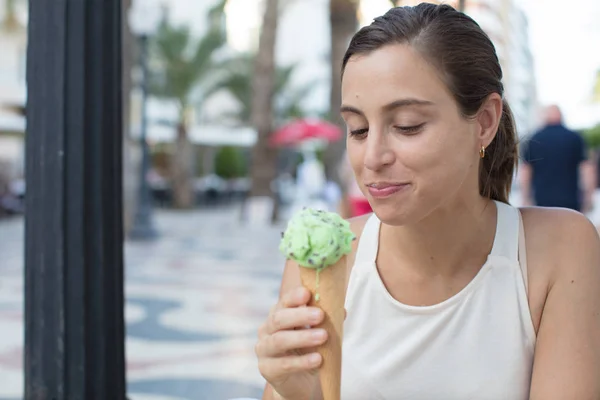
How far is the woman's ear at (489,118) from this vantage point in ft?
4.39

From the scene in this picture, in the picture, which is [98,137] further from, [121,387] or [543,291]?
[543,291]

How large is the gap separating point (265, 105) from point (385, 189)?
14313 mm

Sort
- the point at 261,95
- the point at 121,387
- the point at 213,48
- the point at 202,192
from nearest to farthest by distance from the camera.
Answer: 1. the point at 121,387
2. the point at 261,95
3. the point at 213,48
4. the point at 202,192

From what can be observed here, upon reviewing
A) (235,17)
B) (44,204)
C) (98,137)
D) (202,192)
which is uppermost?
(235,17)

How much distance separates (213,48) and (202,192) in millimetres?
5297

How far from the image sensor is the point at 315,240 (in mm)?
1049

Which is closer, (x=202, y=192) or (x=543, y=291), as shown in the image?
(x=543, y=291)

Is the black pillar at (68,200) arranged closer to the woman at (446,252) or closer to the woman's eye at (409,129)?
the woman at (446,252)

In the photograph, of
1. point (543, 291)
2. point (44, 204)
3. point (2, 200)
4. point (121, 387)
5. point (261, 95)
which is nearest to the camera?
point (543, 291)

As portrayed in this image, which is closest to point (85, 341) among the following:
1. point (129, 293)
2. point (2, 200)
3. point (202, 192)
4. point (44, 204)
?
point (44, 204)

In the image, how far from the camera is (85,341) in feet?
5.59

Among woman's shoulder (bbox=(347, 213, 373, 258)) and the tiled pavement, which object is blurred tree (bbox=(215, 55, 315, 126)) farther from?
woman's shoulder (bbox=(347, 213, 373, 258))

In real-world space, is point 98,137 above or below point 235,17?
below

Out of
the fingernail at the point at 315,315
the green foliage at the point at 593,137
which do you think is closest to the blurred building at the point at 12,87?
the fingernail at the point at 315,315
